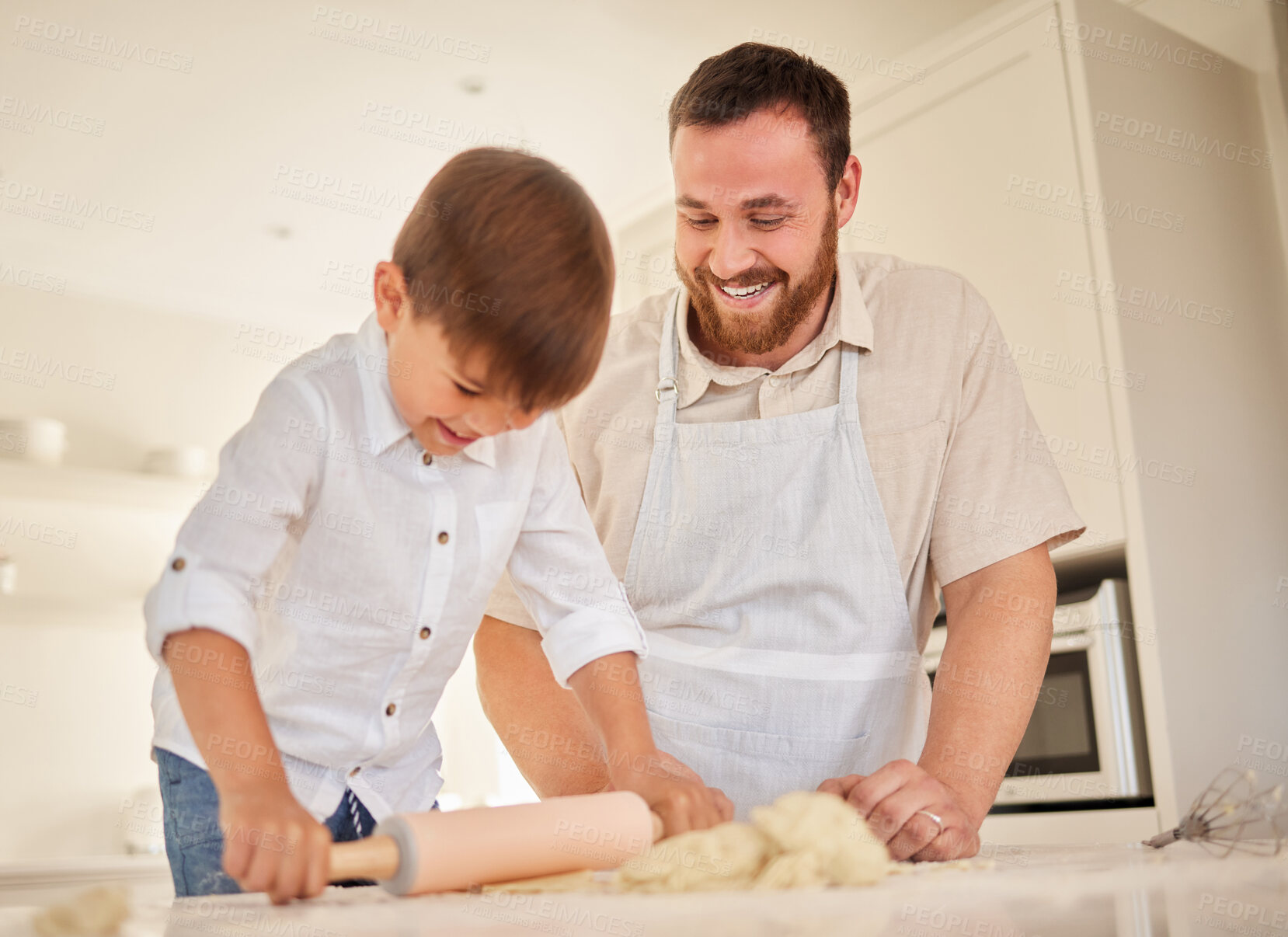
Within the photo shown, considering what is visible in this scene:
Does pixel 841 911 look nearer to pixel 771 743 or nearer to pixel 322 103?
pixel 771 743

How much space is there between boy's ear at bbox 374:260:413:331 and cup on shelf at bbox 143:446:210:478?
10.6 feet

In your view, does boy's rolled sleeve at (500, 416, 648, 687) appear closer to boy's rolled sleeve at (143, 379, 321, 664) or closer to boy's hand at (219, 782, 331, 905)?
boy's rolled sleeve at (143, 379, 321, 664)

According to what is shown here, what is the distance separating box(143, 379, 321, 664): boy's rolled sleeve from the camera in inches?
26.0

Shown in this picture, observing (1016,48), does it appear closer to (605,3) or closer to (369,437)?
(605,3)

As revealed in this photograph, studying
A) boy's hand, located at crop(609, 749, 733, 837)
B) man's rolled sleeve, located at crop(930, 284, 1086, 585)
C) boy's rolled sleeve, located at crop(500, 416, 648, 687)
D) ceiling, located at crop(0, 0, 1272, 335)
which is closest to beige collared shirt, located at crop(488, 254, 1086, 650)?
man's rolled sleeve, located at crop(930, 284, 1086, 585)

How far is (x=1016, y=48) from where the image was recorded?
6.98 feet

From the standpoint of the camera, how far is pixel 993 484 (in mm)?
1141

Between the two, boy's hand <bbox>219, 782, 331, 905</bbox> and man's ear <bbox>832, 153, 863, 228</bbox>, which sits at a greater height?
man's ear <bbox>832, 153, 863, 228</bbox>

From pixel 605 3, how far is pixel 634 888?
2.26m

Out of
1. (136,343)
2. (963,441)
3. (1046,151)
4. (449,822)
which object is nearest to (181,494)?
(136,343)

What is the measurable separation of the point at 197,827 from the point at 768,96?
3.09 feet

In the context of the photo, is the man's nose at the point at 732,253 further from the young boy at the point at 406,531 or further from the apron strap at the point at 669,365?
the young boy at the point at 406,531

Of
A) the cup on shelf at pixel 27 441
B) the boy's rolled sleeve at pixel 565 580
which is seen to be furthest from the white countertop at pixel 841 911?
the cup on shelf at pixel 27 441

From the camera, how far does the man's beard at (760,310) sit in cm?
125
